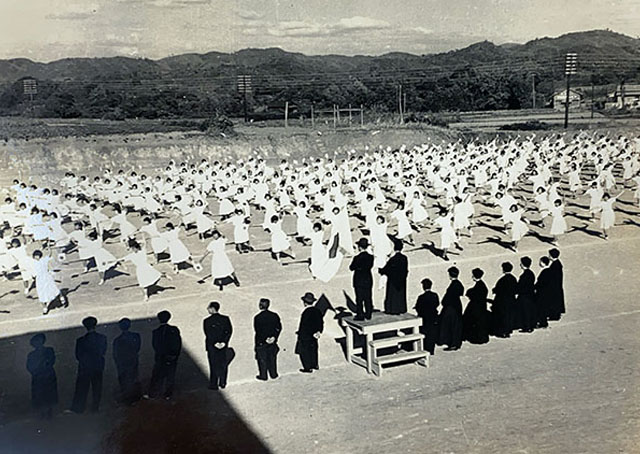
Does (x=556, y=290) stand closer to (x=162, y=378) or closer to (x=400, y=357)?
(x=400, y=357)

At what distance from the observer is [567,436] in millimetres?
6488

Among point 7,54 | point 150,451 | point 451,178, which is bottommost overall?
point 150,451

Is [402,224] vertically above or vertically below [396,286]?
below

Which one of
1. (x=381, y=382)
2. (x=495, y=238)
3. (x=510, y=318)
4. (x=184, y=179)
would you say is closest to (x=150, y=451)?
(x=381, y=382)

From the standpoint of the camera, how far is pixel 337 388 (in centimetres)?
775

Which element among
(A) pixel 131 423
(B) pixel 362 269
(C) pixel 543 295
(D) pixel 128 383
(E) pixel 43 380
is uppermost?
(B) pixel 362 269

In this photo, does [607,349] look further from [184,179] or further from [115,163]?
[115,163]

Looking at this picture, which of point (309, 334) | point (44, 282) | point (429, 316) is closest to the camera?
point (309, 334)

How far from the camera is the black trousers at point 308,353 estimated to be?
27.0 feet

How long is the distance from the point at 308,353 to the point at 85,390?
258cm

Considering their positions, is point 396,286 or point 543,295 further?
point 543,295

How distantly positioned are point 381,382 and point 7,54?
266 inches

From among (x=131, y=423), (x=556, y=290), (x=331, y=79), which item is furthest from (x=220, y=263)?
(x=331, y=79)

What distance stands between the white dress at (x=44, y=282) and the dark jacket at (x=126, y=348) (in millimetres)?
3868
